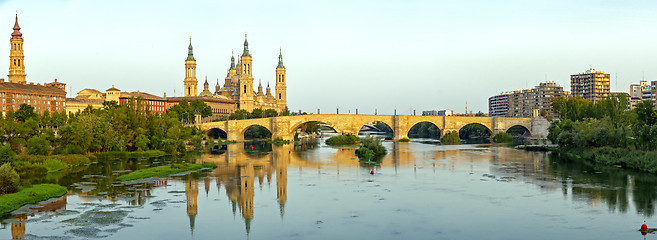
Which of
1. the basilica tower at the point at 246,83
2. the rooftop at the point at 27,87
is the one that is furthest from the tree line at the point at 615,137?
the basilica tower at the point at 246,83

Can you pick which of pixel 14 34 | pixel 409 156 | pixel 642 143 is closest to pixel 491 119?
pixel 409 156

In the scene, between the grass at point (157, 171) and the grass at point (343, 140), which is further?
the grass at point (343, 140)

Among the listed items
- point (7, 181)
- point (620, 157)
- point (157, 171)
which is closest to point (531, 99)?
point (620, 157)

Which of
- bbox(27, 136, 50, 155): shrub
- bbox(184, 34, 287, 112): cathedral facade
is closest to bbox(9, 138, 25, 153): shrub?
bbox(27, 136, 50, 155): shrub

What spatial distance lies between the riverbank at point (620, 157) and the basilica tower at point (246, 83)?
344ft

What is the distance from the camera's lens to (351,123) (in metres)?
95.8

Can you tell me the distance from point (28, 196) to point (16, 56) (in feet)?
337

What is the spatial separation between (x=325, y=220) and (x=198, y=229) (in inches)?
223

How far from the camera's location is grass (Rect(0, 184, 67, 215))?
2819cm

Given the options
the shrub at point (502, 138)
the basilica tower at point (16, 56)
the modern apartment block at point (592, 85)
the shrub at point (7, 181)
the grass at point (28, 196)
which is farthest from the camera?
the modern apartment block at point (592, 85)

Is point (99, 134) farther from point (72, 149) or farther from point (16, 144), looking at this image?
point (16, 144)

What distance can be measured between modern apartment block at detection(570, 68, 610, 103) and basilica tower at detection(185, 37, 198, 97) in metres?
101

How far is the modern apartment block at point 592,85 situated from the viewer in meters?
157

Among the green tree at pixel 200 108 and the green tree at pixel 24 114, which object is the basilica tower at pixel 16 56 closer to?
the green tree at pixel 200 108
